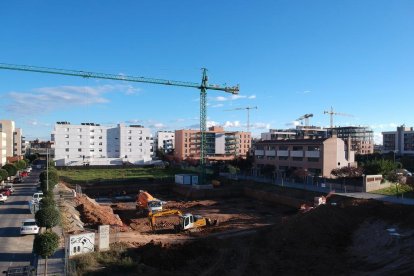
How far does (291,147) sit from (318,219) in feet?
121

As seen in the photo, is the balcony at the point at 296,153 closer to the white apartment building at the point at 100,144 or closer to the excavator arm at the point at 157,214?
the excavator arm at the point at 157,214

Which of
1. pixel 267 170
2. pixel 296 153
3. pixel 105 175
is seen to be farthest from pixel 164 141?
pixel 296 153

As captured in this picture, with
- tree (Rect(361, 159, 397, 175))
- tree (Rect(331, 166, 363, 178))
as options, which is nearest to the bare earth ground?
tree (Rect(361, 159, 397, 175))

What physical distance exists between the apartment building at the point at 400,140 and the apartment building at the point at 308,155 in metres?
66.8

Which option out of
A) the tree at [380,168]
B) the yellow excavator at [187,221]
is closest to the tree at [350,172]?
the tree at [380,168]

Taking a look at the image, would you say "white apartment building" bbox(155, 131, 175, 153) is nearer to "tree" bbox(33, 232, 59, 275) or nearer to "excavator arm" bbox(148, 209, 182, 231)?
"excavator arm" bbox(148, 209, 182, 231)

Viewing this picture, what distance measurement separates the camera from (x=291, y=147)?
211 ft

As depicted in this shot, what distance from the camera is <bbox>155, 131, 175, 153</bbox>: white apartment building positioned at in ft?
490

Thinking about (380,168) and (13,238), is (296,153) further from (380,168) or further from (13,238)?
(13,238)

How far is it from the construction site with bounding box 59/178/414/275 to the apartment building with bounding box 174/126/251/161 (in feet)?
248

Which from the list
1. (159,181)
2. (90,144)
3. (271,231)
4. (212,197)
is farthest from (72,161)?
(271,231)

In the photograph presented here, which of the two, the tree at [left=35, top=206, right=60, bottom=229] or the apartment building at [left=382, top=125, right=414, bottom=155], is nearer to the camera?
the tree at [left=35, top=206, right=60, bottom=229]

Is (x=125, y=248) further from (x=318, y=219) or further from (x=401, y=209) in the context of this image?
(x=401, y=209)

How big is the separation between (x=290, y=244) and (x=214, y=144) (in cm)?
9494
